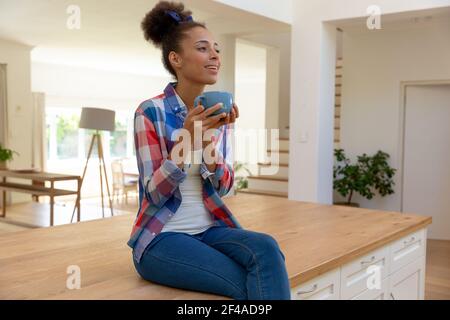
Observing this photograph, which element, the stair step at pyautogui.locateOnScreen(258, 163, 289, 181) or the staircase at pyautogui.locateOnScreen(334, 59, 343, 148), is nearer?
the staircase at pyautogui.locateOnScreen(334, 59, 343, 148)

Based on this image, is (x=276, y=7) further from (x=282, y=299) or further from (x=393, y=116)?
(x=282, y=299)

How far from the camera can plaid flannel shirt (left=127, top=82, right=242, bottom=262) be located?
1211 millimetres

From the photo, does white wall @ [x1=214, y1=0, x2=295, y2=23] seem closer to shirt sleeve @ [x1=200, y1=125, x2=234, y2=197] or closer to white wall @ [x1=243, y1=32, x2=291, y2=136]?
white wall @ [x1=243, y1=32, x2=291, y2=136]

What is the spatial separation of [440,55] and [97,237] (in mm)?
4351

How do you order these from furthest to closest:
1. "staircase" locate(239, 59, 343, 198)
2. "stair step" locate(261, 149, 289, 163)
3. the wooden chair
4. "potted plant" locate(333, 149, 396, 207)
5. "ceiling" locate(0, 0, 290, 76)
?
the wooden chair → "stair step" locate(261, 149, 289, 163) → "staircase" locate(239, 59, 343, 198) → "potted plant" locate(333, 149, 396, 207) → "ceiling" locate(0, 0, 290, 76)

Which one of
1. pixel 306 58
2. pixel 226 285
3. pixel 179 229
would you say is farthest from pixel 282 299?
pixel 306 58

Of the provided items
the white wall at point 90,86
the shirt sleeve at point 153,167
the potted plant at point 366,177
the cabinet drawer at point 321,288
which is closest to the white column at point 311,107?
the potted plant at point 366,177

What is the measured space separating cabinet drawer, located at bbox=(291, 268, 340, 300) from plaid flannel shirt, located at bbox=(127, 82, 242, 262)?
0.30 m

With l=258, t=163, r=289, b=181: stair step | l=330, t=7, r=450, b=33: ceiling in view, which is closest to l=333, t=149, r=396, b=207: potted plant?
l=258, t=163, r=289, b=181: stair step

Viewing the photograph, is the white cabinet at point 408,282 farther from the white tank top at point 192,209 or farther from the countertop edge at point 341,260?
the white tank top at point 192,209

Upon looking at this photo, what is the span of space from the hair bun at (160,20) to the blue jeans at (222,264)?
571mm

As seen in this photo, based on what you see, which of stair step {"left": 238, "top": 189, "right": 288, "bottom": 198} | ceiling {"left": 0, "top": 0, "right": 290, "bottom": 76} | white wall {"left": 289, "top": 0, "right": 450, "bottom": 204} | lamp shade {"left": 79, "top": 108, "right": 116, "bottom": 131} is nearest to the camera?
white wall {"left": 289, "top": 0, "right": 450, "bottom": 204}

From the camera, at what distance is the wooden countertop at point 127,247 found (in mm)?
1232

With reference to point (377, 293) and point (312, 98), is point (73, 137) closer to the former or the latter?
point (312, 98)
